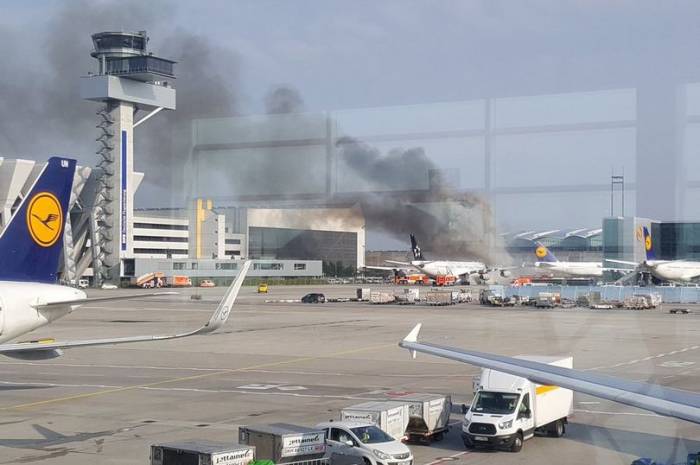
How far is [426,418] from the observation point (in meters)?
23.5

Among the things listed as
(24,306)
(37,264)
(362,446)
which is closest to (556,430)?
(362,446)

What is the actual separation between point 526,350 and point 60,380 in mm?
24300

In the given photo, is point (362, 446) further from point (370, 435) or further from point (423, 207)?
point (423, 207)

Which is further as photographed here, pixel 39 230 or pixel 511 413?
pixel 39 230

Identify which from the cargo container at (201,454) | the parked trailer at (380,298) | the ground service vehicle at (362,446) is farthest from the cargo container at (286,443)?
the parked trailer at (380,298)

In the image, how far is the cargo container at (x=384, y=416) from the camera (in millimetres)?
22078

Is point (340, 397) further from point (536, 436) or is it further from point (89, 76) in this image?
point (89, 76)

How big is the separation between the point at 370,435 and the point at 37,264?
45.0 ft

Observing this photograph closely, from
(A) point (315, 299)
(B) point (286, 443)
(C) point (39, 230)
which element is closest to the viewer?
(B) point (286, 443)

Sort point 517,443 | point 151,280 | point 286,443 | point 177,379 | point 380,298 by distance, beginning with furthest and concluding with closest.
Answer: point 380,298 → point 151,280 → point 177,379 → point 517,443 → point 286,443

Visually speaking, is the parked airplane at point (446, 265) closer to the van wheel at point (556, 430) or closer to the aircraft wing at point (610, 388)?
the van wheel at point (556, 430)

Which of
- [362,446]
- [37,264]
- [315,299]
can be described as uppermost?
[37,264]

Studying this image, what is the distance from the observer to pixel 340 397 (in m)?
31.5

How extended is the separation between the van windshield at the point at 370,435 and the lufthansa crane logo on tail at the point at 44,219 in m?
13.7
